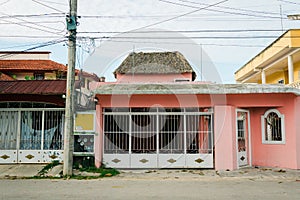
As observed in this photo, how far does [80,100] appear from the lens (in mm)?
11492

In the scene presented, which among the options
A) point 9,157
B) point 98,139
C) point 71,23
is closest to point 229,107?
point 98,139

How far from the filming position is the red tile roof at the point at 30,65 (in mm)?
21156

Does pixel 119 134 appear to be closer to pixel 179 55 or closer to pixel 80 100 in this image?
pixel 80 100

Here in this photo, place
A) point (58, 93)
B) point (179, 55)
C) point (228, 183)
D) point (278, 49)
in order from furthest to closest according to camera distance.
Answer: point (179, 55) → point (278, 49) → point (58, 93) → point (228, 183)

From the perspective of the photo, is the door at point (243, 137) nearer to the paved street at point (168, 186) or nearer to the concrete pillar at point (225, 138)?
the concrete pillar at point (225, 138)

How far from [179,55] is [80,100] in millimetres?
15327

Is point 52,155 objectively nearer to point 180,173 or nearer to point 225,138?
point 180,173

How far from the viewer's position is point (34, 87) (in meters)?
11.7

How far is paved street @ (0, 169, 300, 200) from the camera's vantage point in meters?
7.21

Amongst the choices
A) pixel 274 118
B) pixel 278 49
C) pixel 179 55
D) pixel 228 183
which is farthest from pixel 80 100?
pixel 179 55

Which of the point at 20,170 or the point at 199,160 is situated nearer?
the point at 20,170

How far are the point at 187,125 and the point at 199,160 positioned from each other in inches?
54.3

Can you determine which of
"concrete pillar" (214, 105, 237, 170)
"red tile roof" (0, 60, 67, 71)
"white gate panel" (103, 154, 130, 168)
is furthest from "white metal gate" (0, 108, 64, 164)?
"red tile roof" (0, 60, 67, 71)

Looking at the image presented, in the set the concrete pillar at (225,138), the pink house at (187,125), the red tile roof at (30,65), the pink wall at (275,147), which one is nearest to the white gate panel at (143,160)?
the pink house at (187,125)
